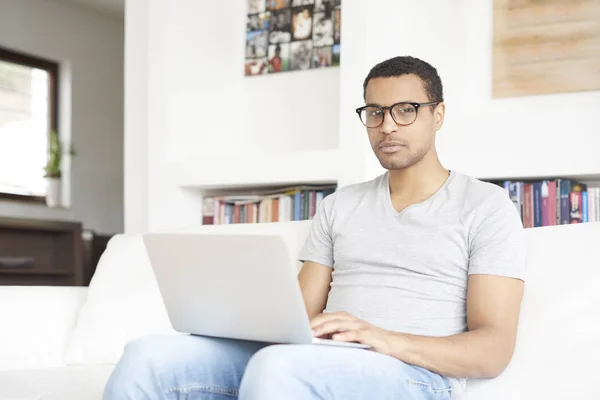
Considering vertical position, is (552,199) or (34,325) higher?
(552,199)

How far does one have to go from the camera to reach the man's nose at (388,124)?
6.06 feet

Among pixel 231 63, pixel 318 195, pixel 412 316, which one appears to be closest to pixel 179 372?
pixel 412 316

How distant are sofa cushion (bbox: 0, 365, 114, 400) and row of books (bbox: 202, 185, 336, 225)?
3.98 feet

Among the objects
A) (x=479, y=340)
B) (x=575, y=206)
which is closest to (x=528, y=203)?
(x=575, y=206)

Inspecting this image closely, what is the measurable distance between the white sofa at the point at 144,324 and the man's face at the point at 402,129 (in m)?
0.34

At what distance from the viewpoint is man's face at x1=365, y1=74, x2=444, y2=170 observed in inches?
73.0

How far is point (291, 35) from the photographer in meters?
3.53

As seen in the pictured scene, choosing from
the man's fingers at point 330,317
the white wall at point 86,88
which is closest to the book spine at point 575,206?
the man's fingers at point 330,317

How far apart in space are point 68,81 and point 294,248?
14.4ft

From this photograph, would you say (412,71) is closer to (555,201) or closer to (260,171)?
(555,201)

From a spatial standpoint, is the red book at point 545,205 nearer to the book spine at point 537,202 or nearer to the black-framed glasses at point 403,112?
the book spine at point 537,202

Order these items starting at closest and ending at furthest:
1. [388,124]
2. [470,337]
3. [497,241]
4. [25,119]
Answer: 1. [470,337]
2. [497,241]
3. [388,124]
4. [25,119]

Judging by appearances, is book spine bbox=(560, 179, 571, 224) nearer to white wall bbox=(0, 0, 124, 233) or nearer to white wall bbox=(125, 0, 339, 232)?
white wall bbox=(125, 0, 339, 232)

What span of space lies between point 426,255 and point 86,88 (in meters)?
4.97
